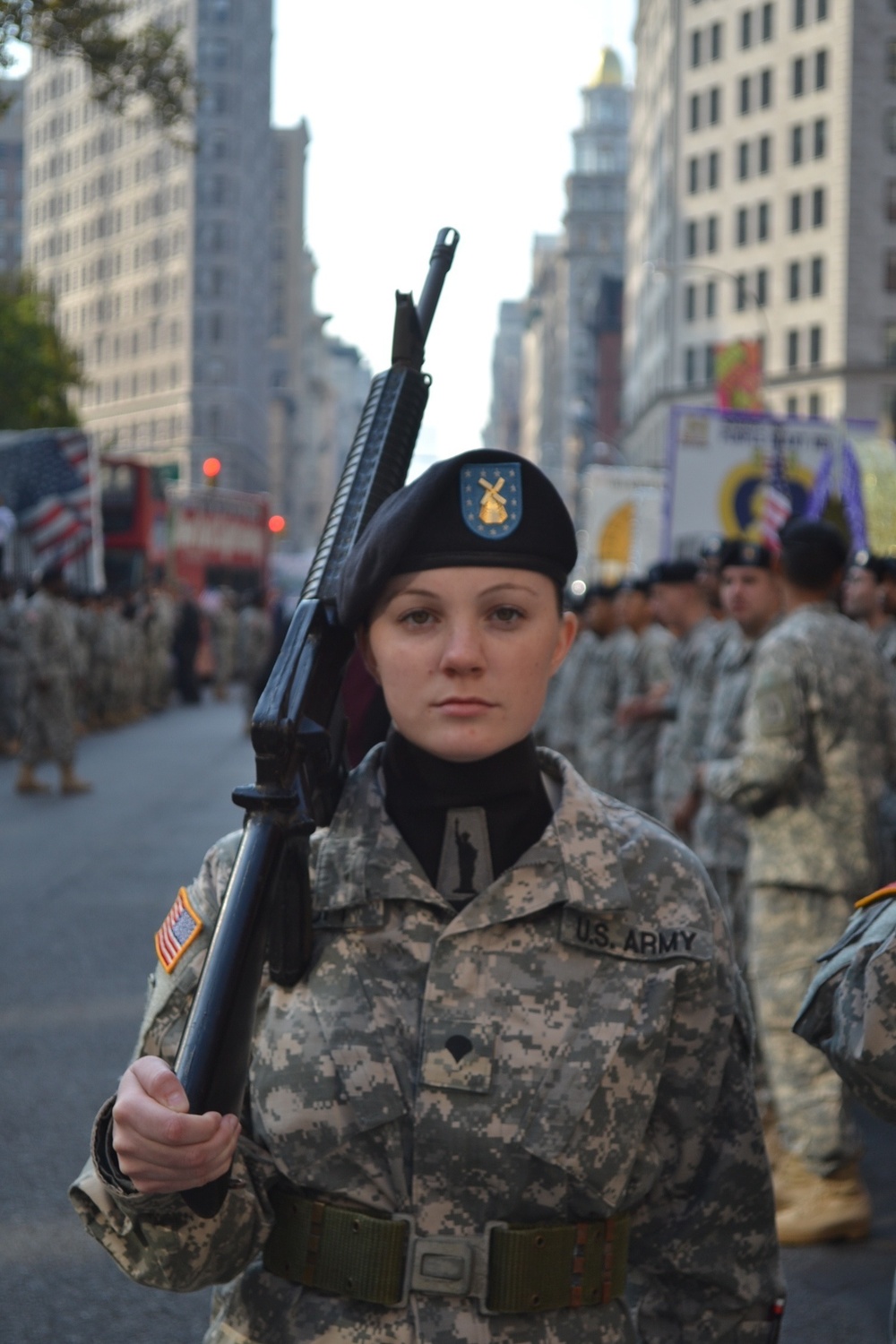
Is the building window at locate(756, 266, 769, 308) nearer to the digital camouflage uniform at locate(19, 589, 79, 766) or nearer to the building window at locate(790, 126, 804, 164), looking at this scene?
the building window at locate(790, 126, 804, 164)

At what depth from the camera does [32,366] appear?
174 ft

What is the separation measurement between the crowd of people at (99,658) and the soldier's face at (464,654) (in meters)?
9.39

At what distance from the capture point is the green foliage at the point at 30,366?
5275 cm

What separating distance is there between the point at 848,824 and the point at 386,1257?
3596mm

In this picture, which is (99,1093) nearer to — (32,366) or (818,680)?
(818,680)

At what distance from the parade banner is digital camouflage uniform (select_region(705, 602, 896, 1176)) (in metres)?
7.31

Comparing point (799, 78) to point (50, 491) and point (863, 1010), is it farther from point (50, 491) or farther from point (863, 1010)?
point (863, 1010)

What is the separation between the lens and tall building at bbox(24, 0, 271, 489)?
12000cm

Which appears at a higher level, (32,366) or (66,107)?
(66,107)

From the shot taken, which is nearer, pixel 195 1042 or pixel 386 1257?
pixel 195 1042

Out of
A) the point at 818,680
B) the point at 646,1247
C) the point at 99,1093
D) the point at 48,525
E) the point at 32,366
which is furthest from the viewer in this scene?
the point at 32,366

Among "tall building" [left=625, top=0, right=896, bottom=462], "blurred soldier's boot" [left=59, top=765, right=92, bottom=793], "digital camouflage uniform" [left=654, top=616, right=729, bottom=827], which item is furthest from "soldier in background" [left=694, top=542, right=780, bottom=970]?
"tall building" [left=625, top=0, right=896, bottom=462]

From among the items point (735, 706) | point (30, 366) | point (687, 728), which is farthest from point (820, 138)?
point (735, 706)

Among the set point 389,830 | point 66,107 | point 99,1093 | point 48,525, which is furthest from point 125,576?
point 66,107
